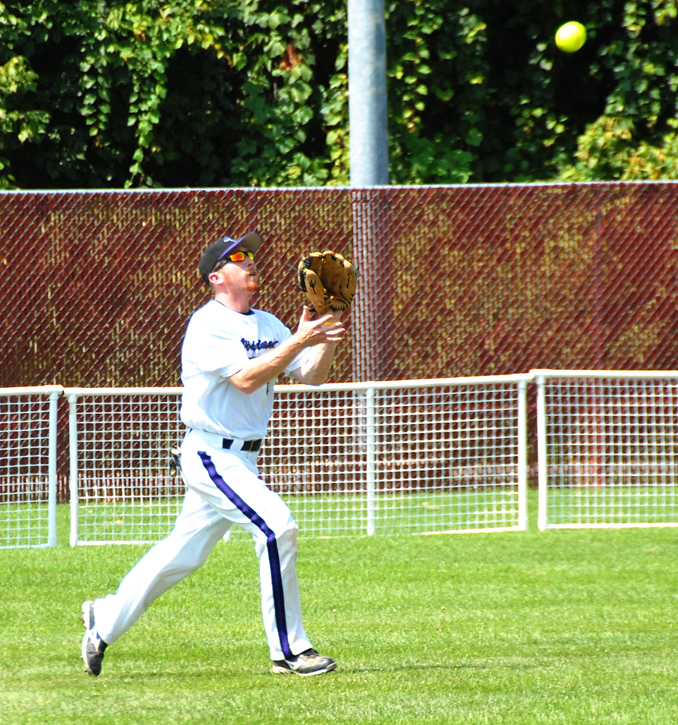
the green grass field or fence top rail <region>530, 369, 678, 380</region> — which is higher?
fence top rail <region>530, 369, 678, 380</region>

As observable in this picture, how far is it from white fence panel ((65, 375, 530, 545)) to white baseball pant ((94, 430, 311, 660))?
10.2 feet

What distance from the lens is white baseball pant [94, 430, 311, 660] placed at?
4.79 m

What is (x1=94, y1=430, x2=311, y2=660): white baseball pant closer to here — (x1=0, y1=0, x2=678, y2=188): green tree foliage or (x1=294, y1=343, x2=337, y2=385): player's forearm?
(x1=294, y1=343, x2=337, y2=385): player's forearm

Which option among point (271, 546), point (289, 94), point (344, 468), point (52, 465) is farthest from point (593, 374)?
point (289, 94)

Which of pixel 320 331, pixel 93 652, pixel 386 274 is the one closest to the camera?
pixel 320 331

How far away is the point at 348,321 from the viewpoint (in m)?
9.80

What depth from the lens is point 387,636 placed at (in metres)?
5.64

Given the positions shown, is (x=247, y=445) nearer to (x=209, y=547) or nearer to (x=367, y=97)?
(x=209, y=547)

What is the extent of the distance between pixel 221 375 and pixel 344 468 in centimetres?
364

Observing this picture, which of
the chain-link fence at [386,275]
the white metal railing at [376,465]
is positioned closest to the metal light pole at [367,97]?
the chain-link fence at [386,275]

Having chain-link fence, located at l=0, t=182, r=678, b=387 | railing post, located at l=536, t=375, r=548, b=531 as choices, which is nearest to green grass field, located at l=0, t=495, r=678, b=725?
railing post, located at l=536, t=375, r=548, b=531

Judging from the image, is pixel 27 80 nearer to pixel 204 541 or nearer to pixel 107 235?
pixel 107 235

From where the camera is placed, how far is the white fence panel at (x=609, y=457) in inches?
332

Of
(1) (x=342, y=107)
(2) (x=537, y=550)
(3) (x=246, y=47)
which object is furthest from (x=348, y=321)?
(3) (x=246, y=47)
